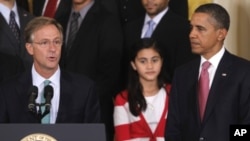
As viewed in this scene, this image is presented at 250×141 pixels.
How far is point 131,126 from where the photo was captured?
4918mm

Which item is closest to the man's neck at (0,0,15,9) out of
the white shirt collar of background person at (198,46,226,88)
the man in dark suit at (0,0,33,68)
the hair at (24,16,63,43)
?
the man in dark suit at (0,0,33,68)

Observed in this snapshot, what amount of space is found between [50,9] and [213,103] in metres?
2.11

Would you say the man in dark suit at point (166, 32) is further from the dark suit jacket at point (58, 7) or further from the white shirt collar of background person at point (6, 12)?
the white shirt collar of background person at point (6, 12)

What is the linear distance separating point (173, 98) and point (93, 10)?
1.29 m

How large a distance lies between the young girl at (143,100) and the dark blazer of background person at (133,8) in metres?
0.54

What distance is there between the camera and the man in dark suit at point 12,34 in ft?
16.5

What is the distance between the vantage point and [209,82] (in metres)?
4.14

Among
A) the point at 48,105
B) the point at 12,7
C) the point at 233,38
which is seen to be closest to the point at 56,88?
the point at 48,105

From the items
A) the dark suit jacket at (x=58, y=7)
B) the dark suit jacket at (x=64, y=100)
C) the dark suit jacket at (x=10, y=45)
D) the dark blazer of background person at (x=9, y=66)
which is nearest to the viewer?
the dark suit jacket at (x=64, y=100)

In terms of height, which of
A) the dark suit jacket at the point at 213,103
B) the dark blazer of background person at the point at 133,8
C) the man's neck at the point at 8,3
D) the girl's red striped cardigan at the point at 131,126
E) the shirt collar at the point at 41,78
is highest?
the man's neck at the point at 8,3

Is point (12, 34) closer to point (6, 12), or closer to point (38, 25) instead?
point (6, 12)

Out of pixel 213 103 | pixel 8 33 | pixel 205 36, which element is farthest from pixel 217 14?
pixel 8 33

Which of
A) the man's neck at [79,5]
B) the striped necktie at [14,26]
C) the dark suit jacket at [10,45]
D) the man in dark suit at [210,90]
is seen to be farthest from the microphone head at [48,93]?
the man's neck at [79,5]

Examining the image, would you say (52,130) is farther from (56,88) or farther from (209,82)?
(209,82)
